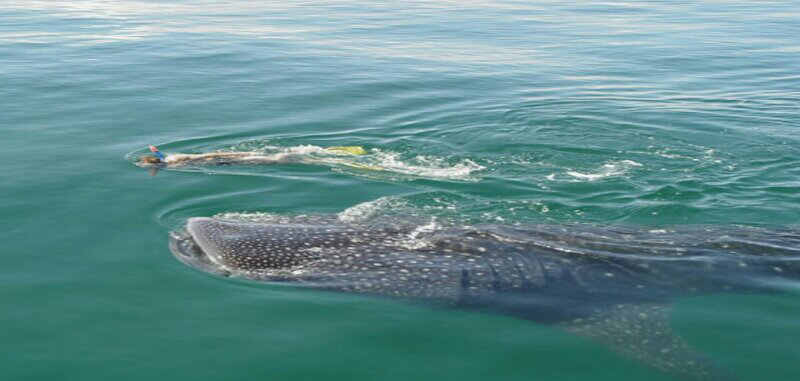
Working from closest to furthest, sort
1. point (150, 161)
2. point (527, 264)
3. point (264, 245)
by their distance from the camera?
point (527, 264) → point (264, 245) → point (150, 161)

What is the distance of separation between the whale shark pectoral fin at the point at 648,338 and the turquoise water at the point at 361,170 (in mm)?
202

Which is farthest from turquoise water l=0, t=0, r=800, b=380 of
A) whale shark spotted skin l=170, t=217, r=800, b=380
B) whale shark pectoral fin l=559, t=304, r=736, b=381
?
whale shark spotted skin l=170, t=217, r=800, b=380

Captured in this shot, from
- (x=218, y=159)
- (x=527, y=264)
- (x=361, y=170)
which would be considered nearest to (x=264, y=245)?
(x=527, y=264)

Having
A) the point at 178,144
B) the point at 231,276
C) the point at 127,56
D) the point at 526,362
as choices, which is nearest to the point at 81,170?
the point at 178,144

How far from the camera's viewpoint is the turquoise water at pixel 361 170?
11.0 metres

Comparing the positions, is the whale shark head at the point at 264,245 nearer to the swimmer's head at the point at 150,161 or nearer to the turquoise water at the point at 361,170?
the turquoise water at the point at 361,170

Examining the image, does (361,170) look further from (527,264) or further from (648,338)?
(648,338)

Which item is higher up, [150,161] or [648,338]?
[150,161]

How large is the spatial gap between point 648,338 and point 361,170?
8.35m

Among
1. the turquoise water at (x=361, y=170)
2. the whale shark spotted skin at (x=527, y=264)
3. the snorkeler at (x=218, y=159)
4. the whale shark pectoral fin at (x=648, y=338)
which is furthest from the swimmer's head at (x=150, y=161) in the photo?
the whale shark pectoral fin at (x=648, y=338)

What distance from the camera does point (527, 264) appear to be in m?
12.6

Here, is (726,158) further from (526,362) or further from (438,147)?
(526,362)

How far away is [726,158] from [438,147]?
20.4 feet

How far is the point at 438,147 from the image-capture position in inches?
789
